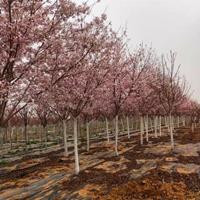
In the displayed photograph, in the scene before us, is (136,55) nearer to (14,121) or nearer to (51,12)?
(51,12)

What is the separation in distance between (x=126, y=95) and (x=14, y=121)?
34795 mm

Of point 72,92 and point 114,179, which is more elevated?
point 72,92

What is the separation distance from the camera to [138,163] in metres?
21.4

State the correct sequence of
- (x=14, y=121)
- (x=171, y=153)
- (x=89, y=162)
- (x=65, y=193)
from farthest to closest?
(x=14, y=121) < (x=171, y=153) < (x=89, y=162) < (x=65, y=193)

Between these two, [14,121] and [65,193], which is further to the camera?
[14,121]

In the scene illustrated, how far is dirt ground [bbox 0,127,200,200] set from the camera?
14.1 metres

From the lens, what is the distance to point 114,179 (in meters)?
16.9

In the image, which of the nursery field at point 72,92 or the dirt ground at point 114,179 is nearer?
the nursery field at point 72,92

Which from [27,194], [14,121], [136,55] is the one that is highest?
[136,55]

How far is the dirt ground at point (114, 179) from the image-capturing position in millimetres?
14102

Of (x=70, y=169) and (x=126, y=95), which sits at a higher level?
(x=126, y=95)

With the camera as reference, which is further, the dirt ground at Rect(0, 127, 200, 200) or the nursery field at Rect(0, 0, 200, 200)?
the dirt ground at Rect(0, 127, 200, 200)

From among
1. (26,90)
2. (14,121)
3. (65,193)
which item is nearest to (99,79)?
(65,193)

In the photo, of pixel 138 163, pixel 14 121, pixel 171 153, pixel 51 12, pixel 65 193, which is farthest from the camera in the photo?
pixel 14 121
